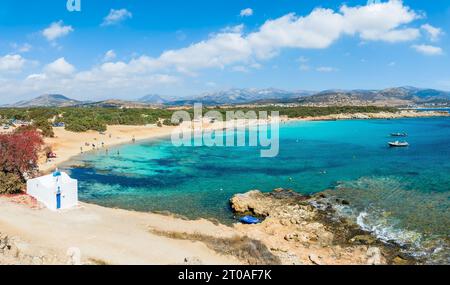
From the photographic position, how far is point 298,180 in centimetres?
3856

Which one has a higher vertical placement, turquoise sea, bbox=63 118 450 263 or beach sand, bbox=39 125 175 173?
beach sand, bbox=39 125 175 173

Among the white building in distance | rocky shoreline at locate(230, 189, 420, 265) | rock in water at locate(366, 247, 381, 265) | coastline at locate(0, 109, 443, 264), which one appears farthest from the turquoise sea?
the white building in distance

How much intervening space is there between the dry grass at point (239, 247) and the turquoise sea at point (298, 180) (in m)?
5.40

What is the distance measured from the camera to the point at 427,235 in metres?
23.4

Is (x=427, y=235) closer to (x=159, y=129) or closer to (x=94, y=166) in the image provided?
(x=94, y=166)

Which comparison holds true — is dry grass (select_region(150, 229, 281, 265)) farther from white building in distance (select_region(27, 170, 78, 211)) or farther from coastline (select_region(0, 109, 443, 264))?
white building in distance (select_region(27, 170, 78, 211))

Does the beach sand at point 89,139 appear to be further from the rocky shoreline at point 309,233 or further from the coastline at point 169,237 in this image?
the rocky shoreline at point 309,233

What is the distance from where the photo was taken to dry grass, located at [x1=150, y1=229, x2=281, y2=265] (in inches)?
754

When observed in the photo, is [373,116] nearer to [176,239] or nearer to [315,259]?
[315,259]

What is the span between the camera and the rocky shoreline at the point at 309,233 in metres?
20.4

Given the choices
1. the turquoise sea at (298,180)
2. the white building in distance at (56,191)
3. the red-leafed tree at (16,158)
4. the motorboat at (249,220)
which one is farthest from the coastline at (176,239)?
the red-leafed tree at (16,158)

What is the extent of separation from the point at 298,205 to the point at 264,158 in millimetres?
24606

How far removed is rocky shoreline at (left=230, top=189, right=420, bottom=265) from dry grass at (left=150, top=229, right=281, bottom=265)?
0.96 metres
